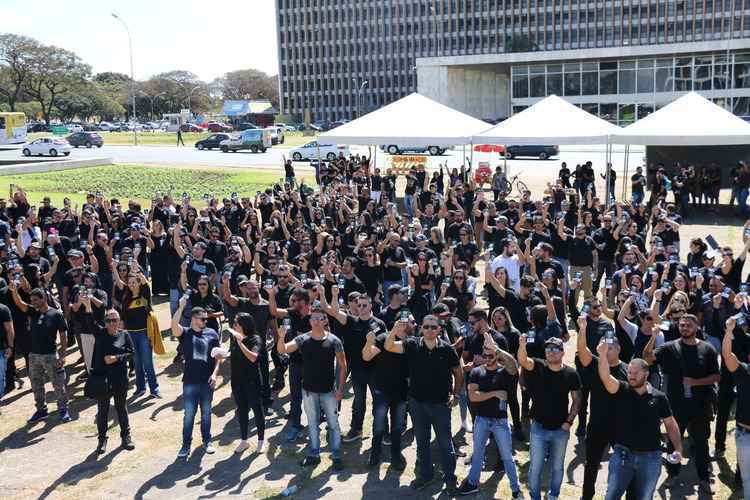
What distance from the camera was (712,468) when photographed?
695 centimetres

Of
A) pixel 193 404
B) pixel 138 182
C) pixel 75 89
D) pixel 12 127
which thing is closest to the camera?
pixel 193 404

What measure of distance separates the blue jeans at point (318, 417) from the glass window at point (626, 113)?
2722 inches

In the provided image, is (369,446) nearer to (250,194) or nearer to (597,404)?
(597,404)

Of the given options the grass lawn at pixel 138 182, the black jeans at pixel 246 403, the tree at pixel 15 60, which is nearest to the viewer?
the black jeans at pixel 246 403

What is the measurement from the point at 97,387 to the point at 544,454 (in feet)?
14.1

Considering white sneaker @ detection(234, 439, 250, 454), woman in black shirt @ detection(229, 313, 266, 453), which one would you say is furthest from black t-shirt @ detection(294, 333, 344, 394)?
white sneaker @ detection(234, 439, 250, 454)

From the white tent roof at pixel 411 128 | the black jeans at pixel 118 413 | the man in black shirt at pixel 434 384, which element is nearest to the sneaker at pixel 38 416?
the black jeans at pixel 118 413

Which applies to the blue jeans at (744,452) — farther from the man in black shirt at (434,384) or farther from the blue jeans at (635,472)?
the man in black shirt at (434,384)

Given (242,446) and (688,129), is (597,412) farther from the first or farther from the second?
(688,129)

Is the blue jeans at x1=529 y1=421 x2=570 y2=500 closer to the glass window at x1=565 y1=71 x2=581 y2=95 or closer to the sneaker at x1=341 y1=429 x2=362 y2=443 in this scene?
the sneaker at x1=341 y1=429 x2=362 y2=443

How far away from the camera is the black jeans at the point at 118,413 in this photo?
24.8 ft

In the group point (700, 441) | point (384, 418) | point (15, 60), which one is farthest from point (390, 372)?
point (15, 60)

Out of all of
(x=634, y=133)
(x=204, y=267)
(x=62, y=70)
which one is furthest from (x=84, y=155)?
(x=62, y=70)

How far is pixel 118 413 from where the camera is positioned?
771 centimetres
